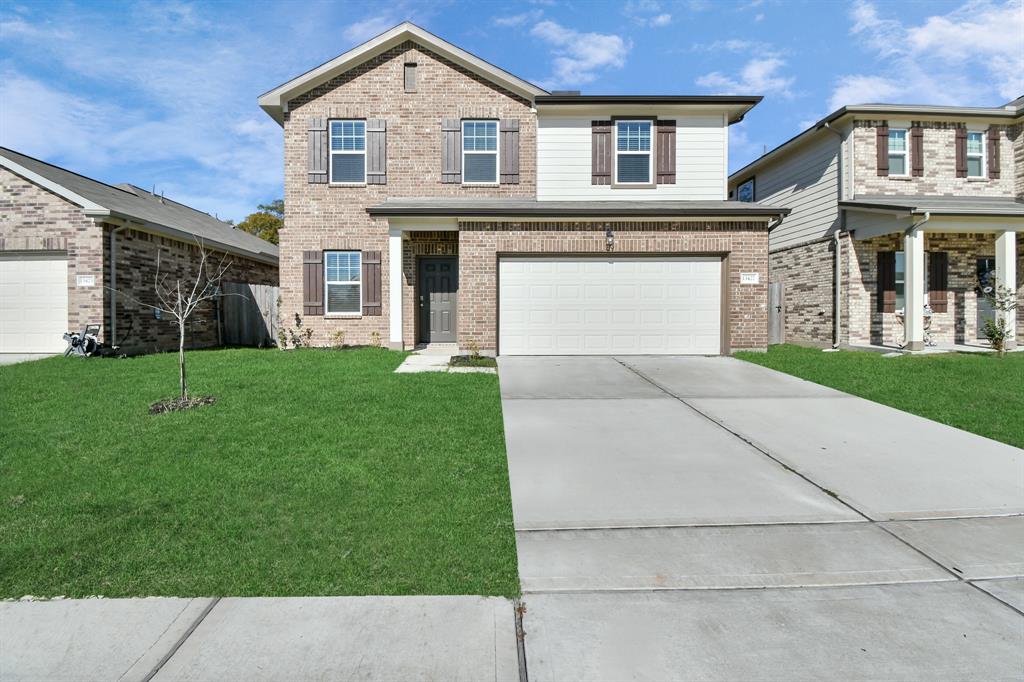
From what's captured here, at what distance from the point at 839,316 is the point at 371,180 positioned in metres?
12.9

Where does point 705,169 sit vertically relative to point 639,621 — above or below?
above

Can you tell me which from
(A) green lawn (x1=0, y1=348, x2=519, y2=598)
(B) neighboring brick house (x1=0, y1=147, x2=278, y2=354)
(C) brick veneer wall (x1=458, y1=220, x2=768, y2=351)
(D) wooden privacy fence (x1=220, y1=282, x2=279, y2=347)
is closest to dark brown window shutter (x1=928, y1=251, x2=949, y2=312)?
(C) brick veneer wall (x1=458, y1=220, x2=768, y2=351)

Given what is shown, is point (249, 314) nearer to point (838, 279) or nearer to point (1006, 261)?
point (838, 279)

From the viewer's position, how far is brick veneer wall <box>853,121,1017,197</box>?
1438 centimetres

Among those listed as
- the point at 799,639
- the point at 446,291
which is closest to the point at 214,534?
the point at 799,639

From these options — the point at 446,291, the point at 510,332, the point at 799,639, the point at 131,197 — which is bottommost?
the point at 799,639

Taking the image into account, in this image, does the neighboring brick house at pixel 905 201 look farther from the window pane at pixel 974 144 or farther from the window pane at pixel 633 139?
the window pane at pixel 633 139

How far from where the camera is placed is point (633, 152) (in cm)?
1355

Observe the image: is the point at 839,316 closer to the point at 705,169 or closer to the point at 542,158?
the point at 705,169

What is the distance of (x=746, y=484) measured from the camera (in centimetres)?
471

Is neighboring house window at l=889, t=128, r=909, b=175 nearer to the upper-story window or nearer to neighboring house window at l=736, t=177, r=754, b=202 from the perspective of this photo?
neighboring house window at l=736, t=177, r=754, b=202

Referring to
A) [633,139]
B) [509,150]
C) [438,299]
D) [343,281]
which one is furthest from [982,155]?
[343,281]

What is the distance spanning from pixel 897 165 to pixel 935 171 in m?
1.06

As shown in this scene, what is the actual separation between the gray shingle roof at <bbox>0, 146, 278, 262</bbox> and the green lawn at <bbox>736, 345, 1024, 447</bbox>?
14113 mm
